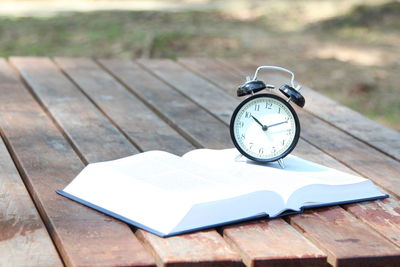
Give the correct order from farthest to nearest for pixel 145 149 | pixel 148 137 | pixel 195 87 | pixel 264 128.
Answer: pixel 195 87, pixel 148 137, pixel 145 149, pixel 264 128

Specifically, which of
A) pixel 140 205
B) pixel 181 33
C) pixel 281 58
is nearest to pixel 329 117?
pixel 140 205

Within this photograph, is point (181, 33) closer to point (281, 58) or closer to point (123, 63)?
point (281, 58)

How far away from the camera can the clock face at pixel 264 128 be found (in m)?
1.79

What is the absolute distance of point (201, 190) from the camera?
158 centimetres

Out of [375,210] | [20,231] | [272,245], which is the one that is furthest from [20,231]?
[375,210]

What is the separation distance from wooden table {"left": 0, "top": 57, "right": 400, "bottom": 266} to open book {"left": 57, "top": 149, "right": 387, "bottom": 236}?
0.09ft

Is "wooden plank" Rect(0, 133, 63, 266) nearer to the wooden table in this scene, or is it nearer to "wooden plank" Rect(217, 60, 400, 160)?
the wooden table

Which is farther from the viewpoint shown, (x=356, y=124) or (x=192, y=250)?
(x=356, y=124)

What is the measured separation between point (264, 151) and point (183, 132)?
0.55 metres

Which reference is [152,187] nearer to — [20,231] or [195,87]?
[20,231]

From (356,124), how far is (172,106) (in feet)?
1.89

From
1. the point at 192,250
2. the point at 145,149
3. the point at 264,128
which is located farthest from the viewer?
the point at 145,149

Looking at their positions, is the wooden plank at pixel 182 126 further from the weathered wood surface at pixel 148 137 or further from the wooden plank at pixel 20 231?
the wooden plank at pixel 20 231

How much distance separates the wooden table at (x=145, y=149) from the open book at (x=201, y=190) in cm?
3
